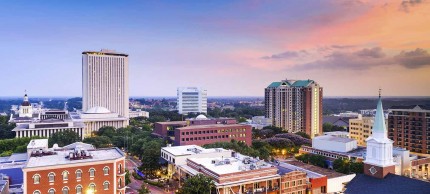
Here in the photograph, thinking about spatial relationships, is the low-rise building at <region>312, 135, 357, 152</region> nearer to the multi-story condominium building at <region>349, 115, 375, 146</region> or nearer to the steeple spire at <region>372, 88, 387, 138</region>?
the multi-story condominium building at <region>349, 115, 375, 146</region>

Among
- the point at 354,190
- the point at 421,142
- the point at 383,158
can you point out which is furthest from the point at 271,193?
the point at 421,142

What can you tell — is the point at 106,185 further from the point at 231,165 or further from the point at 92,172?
the point at 231,165

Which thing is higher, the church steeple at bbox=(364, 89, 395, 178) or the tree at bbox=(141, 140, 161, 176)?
the church steeple at bbox=(364, 89, 395, 178)

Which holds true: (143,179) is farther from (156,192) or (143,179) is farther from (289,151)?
(289,151)

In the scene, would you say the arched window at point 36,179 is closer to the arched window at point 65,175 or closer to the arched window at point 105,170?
the arched window at point 65,175

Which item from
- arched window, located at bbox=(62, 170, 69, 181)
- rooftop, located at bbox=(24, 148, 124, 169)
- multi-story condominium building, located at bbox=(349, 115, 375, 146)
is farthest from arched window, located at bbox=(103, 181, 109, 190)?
multi-story condominium building, located at bbox=(349, 115, 375, 146)

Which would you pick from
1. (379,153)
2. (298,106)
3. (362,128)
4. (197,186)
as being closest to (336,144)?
(362,128)

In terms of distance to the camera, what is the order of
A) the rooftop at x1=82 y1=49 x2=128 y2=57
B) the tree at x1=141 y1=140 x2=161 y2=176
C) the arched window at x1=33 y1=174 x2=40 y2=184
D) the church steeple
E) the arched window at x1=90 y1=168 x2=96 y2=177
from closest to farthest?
the arched window at x1=33 y1=174 x2=40 y2=184 → the arched window at x1=90 y1=168 x2=96 y2=177 → the church steeple → the tree at x1=141 y1=140 x2=161 y2=176 → the rooftop at x1=82 y1=49 x2=128 y2=57
